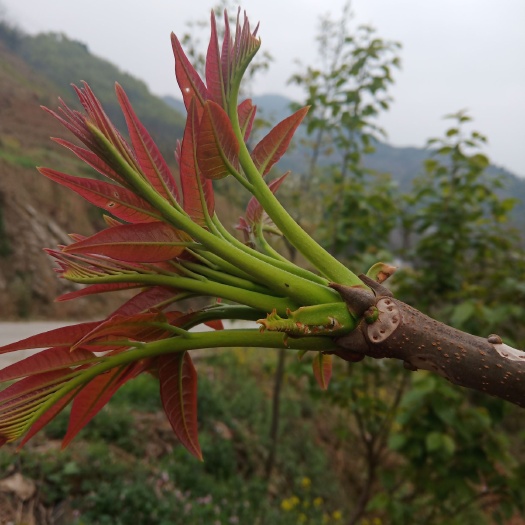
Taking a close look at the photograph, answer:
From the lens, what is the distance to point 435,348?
0.51 metres

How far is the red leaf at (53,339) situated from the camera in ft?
1.78

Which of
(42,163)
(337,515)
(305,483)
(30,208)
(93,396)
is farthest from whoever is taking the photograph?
(42,163)

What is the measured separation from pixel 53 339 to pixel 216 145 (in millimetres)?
327

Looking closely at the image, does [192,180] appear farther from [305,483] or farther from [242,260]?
[305,483]

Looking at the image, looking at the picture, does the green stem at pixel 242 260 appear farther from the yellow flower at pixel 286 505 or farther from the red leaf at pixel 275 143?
the yellow flower at pixel 286 505

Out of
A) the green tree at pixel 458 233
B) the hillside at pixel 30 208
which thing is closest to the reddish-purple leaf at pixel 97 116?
the green tree at pixel 458 233

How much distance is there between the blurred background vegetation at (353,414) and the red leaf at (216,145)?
4.92ft

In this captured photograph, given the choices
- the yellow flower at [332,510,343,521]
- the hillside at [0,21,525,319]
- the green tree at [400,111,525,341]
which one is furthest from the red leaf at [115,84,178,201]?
the yellow flower at [332,510,343,521]

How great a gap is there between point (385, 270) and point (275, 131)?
0.26 meters

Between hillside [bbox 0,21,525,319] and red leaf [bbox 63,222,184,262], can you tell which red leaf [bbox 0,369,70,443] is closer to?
red leaf [bbox 63,222,184,262]

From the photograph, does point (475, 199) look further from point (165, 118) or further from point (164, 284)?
point (165, 118)

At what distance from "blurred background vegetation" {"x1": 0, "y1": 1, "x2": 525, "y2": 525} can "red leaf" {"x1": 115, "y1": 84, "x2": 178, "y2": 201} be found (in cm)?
155

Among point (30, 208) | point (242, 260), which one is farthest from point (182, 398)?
point (30, 208)

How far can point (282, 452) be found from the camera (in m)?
4.42
